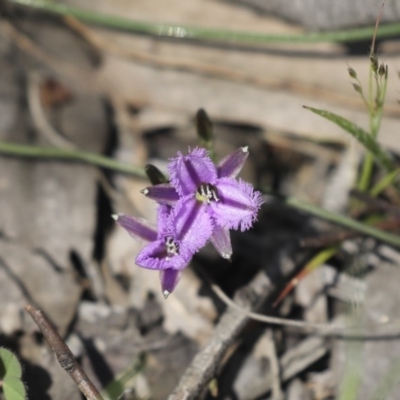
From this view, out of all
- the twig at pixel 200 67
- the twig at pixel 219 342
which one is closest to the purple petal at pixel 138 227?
the twig at pixel 219 342

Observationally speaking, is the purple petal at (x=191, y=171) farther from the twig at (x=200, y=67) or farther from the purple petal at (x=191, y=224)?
the twig at (x=200, y=67)

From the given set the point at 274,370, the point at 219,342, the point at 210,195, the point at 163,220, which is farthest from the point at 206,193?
the point at 274,370

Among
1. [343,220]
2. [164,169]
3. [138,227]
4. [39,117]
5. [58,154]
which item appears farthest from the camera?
[39,117]

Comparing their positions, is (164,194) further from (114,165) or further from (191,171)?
(114,165)

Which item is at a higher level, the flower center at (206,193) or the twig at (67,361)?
the flower center at (206,193)

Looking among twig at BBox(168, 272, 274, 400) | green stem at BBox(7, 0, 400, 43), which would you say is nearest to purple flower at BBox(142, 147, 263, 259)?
twig at BBox(168, 272, 274, 400)

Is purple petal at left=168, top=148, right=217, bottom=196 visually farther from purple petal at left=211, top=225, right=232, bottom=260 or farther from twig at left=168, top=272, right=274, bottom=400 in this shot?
twig at left=168, top=272, right=274, bottom=400
